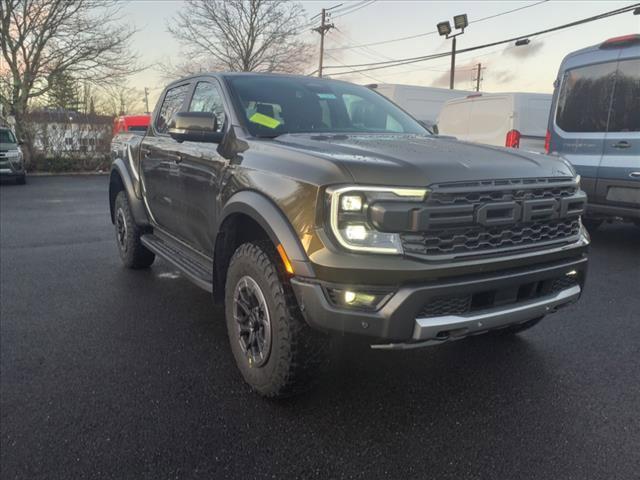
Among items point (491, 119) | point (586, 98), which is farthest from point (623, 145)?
point (491, 119)

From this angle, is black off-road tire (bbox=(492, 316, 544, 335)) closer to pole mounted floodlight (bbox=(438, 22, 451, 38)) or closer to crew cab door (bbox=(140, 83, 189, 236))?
crew cab door (bbox=(140, 83, 189, 236))

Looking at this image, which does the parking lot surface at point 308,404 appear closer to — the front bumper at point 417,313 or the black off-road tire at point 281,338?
the black off-road tire at point 281,338

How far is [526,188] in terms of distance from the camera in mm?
2375

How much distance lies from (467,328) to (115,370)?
2.11 metres

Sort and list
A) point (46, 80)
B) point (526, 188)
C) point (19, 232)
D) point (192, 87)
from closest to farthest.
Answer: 1. point (526, 188)
2. point (192, 87)
3. point (19, 232)
4. point (46, 80)

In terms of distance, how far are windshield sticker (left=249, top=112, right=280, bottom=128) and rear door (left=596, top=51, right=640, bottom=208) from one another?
14.3 ft

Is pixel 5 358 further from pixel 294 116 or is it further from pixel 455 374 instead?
pixel 455 374

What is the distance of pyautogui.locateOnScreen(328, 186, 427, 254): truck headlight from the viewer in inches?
83.9

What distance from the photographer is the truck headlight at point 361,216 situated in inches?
83.9

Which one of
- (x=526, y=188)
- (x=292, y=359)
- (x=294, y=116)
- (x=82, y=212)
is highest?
(x=294, y=116)

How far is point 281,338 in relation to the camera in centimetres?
240

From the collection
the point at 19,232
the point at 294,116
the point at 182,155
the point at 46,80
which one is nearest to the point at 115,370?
the point at 182,155

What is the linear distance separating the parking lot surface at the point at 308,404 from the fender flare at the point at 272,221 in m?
0.85

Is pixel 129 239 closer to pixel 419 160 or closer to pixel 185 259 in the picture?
pixel 185 259
